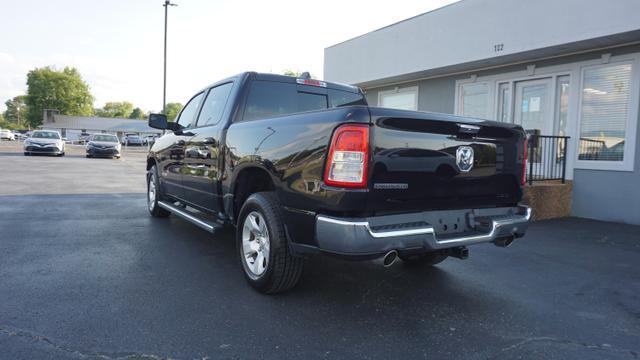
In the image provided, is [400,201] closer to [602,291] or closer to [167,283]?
[167,283]

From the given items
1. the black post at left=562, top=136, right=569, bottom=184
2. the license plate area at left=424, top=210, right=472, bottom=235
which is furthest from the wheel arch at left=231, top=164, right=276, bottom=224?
the black post at left=562, top=136, right=569, bottom=184

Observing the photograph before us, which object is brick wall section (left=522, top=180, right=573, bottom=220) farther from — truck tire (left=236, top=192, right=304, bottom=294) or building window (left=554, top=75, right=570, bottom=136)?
truck tire (left=236, top=192, right=304, bottom=294)

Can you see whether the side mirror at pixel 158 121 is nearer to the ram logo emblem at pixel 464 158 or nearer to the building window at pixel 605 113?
the ram logo emblem at pixel 464 158

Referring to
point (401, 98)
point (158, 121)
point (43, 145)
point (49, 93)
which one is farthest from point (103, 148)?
point (49, 93)

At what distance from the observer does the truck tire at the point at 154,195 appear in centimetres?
708

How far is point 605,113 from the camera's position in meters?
8.59

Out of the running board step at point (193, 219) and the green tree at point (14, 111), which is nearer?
the running board step at point (193, 219)

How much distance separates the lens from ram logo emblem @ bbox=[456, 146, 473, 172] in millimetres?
3600

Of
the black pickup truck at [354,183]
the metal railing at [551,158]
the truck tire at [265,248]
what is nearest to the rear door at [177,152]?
the black pickup truck at [354,183]

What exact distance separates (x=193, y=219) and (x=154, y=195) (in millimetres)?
2582

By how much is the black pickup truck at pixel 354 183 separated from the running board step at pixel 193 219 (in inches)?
1.2

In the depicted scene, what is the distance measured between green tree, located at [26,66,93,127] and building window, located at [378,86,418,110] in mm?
90044

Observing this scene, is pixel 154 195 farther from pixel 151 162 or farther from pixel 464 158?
pixel 464 158

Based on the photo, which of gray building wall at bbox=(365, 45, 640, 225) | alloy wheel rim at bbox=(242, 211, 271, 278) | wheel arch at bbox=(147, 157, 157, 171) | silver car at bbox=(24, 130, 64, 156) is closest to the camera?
alloy wheel rim at bbox=(242, 211, 271, 278)
